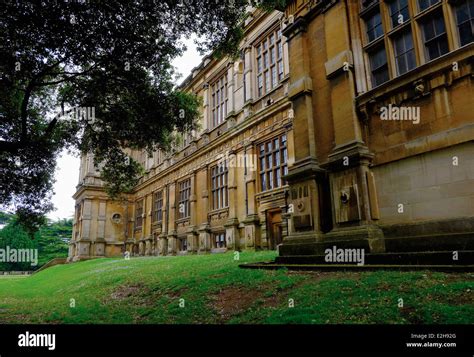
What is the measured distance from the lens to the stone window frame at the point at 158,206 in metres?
33.3

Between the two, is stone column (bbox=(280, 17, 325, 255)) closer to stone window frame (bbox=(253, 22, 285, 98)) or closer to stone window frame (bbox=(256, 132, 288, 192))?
stone window frame (bbox=(256, 132, 288, 192))

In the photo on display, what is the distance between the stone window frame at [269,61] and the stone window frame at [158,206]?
661 inches

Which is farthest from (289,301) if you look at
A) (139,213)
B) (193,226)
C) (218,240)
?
(139,213)

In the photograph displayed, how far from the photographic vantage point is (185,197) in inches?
1142

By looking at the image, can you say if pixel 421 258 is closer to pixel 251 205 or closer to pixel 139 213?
pixel 251 205

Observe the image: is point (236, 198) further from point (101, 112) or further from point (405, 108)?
point (405, 108)

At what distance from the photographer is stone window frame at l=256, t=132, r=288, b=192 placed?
60.4 feet

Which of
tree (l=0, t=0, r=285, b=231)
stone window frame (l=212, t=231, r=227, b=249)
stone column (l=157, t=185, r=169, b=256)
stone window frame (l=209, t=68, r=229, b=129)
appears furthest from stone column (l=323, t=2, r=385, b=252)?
stone column (l=157, t=185, r=169, b=256)

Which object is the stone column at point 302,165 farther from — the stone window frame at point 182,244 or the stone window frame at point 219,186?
the stone window frame at point 182,244

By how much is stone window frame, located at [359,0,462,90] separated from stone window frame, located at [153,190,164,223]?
89.4 feet

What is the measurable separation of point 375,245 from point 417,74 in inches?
145

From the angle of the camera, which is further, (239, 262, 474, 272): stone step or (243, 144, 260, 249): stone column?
(243, 144, 260, 249): stone column

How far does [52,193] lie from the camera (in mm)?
12266
